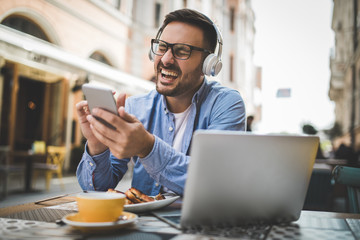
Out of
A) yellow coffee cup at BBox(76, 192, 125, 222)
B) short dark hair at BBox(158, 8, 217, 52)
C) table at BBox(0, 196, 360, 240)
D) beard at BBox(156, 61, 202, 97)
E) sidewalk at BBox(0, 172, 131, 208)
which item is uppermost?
short dark hair at BBox(158, 8, 217, 52)

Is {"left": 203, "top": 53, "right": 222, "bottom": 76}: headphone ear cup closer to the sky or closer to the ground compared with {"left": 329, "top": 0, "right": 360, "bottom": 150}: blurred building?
closer to the ground

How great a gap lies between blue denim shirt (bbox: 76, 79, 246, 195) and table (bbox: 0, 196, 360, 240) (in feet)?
0.79

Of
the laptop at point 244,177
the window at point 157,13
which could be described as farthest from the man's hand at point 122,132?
the window at point 157,13

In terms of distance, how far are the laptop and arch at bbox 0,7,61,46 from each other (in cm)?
816

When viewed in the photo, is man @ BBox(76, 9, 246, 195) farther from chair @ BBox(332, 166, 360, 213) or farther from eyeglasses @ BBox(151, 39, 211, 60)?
chair @ BBox(332, 166, 360, 213)

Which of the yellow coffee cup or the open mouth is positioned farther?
the open mouth

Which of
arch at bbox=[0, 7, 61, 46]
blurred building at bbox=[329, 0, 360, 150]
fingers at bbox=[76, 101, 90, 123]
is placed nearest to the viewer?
fingers at bbox=[76, 101, 90, 123]

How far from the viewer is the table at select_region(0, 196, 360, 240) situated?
0.74m

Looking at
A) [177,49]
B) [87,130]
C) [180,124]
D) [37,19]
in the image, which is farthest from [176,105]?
[37,19]

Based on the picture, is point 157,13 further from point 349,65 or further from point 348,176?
point 348,176

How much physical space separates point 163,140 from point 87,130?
0.61m

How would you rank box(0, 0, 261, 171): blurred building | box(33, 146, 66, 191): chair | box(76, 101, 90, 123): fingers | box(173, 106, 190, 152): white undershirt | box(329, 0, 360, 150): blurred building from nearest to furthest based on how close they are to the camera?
box(76, 101, 90, 123): fingers, box(173, 106, 190, 152): white undershirt, box(33, 146, 66, 191): chair, box(0, 0, 261, 171): blurred building, box(329, 0, 360, 150): blurred building

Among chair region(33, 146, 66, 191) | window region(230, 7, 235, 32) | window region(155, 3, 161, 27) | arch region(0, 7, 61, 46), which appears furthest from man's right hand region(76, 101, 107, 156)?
window region(230, 7, 235, 32)

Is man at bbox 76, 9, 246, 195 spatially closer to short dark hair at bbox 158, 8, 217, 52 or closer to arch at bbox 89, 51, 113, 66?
short dark hair at bbox 158, 8, 217, 52
